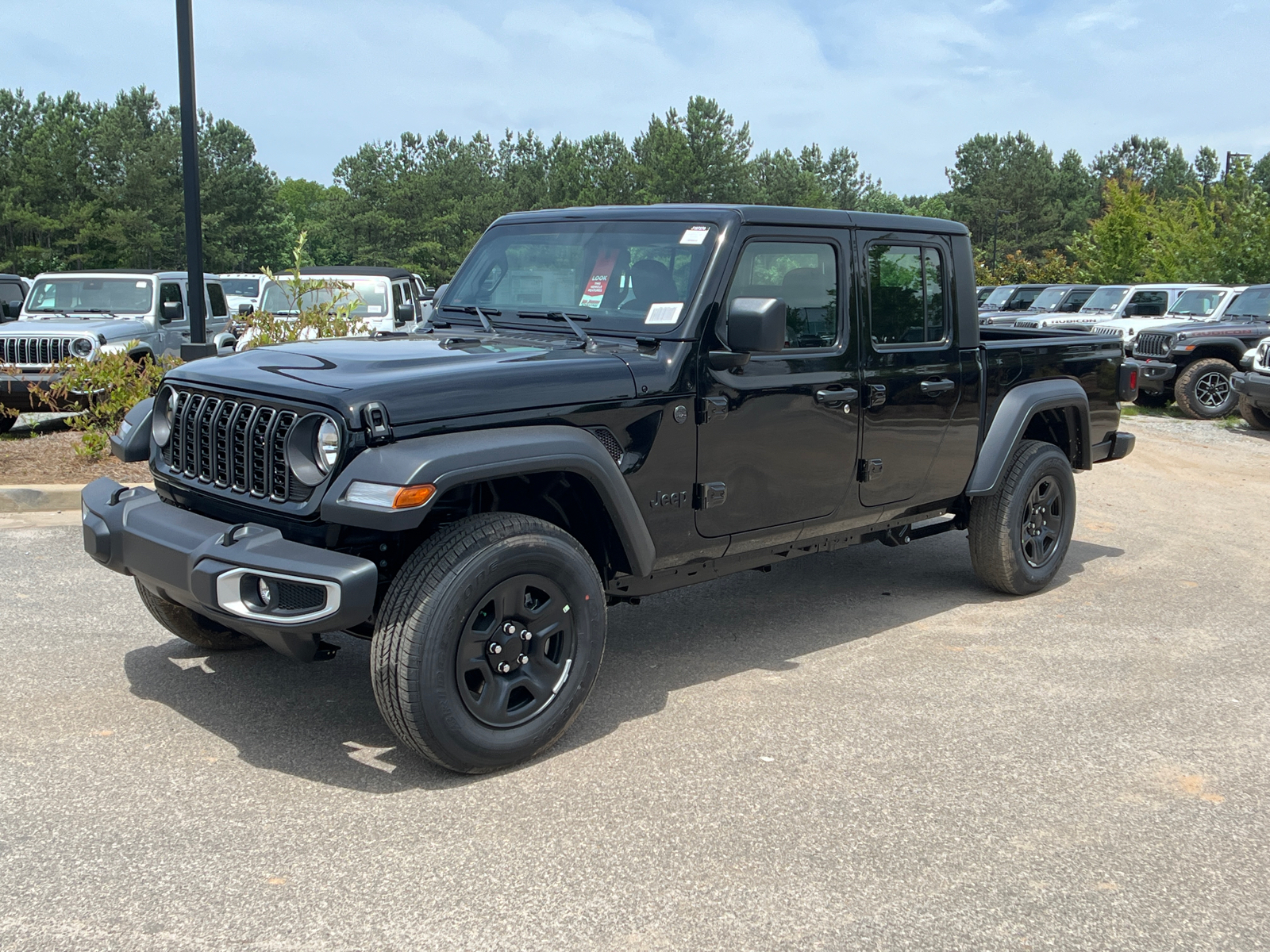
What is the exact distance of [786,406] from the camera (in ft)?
15.3

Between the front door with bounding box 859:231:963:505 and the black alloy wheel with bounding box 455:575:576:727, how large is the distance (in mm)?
1799

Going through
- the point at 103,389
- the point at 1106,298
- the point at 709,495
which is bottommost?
the point at 709,495

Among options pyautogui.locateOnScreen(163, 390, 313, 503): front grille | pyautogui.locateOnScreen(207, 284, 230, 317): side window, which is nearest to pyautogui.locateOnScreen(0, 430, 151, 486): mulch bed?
pyautogui.locateOnScreen(163, 390, 313, 503): front grille

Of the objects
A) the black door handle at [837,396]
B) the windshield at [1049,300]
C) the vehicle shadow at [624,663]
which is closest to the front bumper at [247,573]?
the vehicle shadow at [624,663]

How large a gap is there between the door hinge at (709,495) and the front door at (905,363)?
90 cm

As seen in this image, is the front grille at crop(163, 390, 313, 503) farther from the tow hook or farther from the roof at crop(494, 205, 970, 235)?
the tow hook

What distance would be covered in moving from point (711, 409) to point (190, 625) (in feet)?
7.66

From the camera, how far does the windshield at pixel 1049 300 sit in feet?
80.3

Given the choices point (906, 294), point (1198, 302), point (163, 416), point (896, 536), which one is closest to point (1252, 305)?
point (1198, 302)

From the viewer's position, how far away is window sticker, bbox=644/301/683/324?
443 cm

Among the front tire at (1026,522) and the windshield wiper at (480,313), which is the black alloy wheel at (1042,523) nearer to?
the front tire at (1026,522)

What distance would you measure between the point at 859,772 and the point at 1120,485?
7102 mm

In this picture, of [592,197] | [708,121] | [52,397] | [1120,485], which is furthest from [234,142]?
[1120,485]

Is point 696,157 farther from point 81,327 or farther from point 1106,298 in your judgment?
point 81,327
